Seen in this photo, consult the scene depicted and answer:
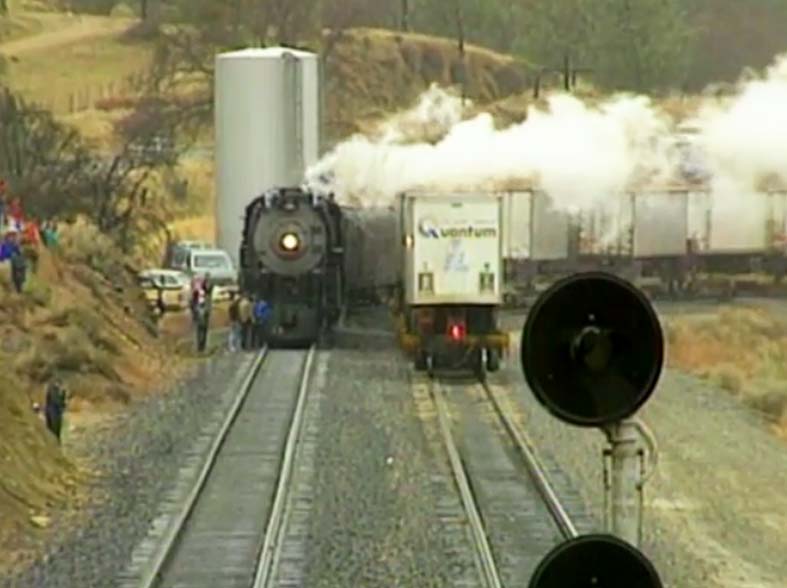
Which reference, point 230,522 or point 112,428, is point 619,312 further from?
point 112,428

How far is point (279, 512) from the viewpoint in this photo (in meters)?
17.9

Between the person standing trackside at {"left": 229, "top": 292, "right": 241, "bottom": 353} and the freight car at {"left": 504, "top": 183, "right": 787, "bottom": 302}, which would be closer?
the person standing trackside at {"left": 229, "top": 292, "right": 241, "bottom": 353}

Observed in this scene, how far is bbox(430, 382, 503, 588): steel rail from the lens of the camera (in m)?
15.1

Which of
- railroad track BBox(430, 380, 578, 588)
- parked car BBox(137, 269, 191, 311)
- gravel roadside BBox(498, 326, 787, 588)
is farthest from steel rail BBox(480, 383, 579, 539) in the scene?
parked car BBox(137, 269, 191, 311)

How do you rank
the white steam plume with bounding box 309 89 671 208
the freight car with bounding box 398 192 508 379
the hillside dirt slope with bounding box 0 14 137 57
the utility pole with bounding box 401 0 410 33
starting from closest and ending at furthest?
the freight car with bounding box 398 192 508 379
the white steam plume with bounding box 309 89 671 208
the hillside dirt slope with bounding box 0 14 137 57
the utility pole with bounding box 401 0 410 33

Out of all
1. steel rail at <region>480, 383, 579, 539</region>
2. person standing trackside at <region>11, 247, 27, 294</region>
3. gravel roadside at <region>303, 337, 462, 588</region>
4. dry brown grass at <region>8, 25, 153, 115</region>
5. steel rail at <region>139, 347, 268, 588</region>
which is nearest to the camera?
steel rail at <region>139, 347, 268, 588</region>

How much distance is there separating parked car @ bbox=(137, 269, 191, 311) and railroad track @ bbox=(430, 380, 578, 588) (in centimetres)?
1590

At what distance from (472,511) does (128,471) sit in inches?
182

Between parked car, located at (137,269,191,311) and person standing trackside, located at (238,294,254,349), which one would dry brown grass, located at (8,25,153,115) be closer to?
parked car, located at (137,269,191,311)

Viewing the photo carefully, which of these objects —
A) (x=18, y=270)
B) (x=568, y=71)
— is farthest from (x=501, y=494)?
(x=568, y=71)

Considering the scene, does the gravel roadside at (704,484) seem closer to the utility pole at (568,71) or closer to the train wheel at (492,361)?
the train wheel at (492,361)

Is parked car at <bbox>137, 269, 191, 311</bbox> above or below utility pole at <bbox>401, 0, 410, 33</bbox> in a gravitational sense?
below

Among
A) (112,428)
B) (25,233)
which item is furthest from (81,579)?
(25,233)

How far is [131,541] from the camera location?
16625mm
